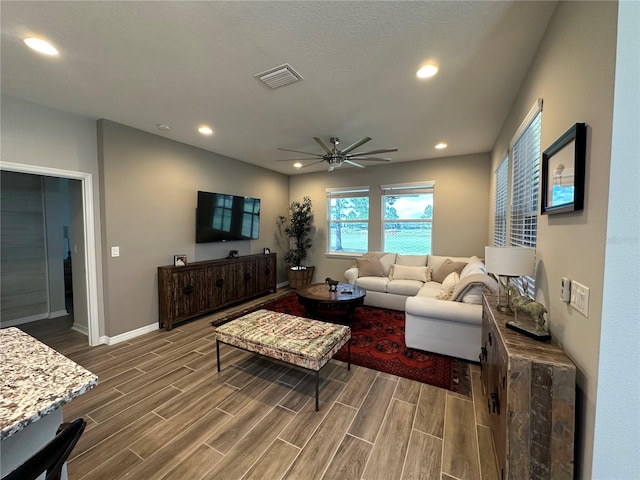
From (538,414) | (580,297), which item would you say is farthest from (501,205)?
(538,414)

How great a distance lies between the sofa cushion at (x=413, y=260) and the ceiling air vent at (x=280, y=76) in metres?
3.90

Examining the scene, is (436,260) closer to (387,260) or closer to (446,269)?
(446,269)

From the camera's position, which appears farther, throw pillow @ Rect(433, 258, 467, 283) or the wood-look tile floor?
throw pillow @ Rect(433, 258, 467, 283)

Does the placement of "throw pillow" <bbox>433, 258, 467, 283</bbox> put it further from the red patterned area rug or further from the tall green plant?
the tall green plant

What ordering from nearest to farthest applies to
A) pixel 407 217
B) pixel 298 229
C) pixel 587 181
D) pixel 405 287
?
pixel 587 181, pixel 405 287, pixel 407 217, pixel 298 229

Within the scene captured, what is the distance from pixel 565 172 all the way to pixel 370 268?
3767 mm

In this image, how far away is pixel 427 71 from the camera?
2.17 meters

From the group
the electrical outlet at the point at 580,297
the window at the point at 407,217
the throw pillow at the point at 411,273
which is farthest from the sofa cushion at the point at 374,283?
the electrical outlet at the point at 580,297

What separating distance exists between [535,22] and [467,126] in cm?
182

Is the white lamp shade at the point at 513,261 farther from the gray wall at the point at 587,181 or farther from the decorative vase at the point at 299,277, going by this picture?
the decorative vase at the point at 299,277

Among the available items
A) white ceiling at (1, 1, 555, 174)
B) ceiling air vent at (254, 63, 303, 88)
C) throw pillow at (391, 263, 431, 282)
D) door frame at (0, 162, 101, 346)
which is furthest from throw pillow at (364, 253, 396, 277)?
door frame at (0, 162, 101, 346)

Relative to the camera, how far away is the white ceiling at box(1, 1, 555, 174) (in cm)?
158

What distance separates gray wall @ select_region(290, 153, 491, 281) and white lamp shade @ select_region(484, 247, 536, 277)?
354 cm

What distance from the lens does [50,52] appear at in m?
1.95
